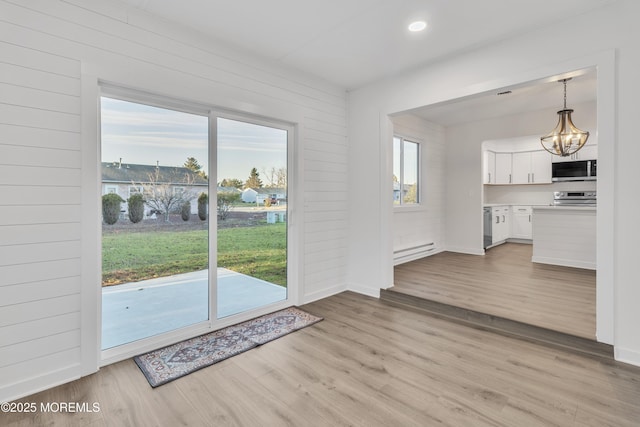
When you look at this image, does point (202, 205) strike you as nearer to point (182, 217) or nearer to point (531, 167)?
point (182, 217)

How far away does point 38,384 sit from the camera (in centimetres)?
214

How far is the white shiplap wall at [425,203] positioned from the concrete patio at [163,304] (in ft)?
10.2

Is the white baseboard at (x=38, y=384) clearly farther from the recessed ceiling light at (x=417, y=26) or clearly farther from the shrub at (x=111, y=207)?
the recessed ceiling light at (x=417, y=26)

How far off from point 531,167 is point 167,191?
8229 mm

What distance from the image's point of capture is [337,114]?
431 centimetres

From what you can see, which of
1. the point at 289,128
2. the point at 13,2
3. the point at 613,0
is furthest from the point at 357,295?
the point at 13,2

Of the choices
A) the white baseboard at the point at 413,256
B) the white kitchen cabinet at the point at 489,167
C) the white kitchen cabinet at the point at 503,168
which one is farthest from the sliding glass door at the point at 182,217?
the white kitchen cabinet at the point at 503,168

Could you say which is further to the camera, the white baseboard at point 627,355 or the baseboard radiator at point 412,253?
the baseboard radiator at point 412,253

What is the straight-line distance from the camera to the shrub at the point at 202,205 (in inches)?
120

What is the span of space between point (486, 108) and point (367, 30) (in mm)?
3387

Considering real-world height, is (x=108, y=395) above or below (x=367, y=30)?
below

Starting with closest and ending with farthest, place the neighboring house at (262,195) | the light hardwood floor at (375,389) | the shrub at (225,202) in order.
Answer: the light hardwood floor at (375,389), the shrub at (225,202), the neighboring house at (262,195)

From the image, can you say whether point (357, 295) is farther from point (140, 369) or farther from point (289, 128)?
point (140, 369)

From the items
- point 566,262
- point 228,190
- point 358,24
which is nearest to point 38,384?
point 228,190
